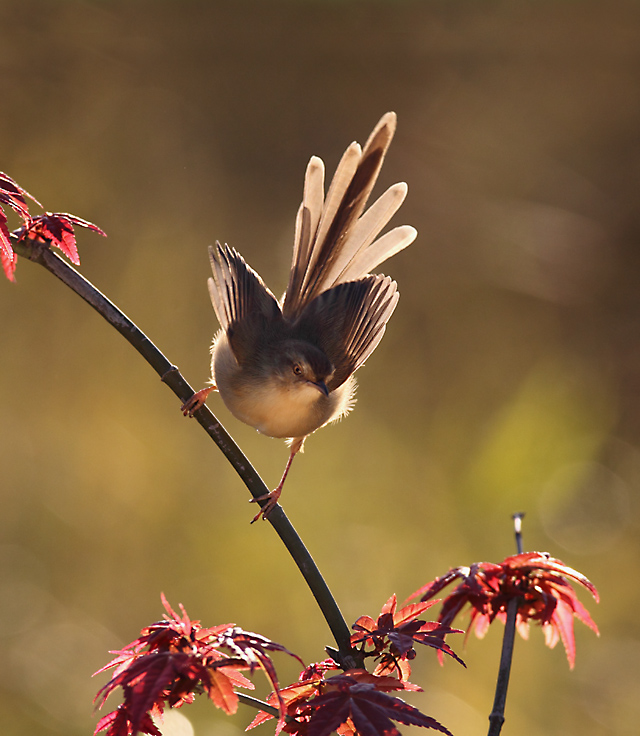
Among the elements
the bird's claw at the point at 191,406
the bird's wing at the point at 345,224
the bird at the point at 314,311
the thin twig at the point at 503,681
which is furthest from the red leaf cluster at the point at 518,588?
the bird's wing at the point at 345,224

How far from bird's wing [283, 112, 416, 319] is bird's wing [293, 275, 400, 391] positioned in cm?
6

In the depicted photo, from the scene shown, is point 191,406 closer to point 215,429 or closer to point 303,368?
point 215,429

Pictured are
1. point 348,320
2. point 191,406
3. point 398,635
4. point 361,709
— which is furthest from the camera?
point 348,320

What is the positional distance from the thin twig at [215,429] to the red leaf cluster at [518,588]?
0.49ft

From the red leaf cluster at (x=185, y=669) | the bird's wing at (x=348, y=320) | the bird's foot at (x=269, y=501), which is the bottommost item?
the red leaf cluster at (x=185, y=669)

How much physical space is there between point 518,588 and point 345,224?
893 mm

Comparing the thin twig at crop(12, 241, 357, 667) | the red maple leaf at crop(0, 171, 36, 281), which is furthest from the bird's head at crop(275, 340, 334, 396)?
the red maple leaf at crop(0, 171, 36, 281)

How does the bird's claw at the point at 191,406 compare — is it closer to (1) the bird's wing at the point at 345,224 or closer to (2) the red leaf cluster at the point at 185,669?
(2) the red leaf cluster at the point at 185,669

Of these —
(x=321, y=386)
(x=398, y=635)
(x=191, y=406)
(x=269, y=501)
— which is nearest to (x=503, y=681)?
(x=398, y=635)

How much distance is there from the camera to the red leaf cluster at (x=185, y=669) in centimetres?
75

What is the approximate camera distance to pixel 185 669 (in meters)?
0.79

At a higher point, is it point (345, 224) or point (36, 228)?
point (345, 224)

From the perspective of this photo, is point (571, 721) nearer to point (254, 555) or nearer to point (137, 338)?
point (254, 555)

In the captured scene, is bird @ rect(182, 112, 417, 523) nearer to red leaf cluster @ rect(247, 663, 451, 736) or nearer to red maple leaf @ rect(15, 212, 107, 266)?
red maple leaf @ rect(15, 212, 107, 266)
